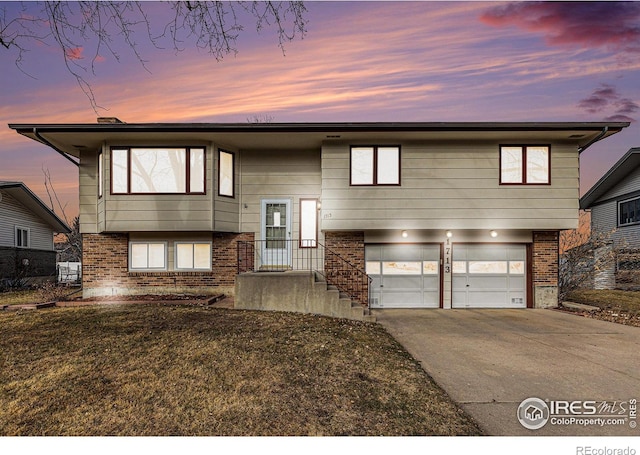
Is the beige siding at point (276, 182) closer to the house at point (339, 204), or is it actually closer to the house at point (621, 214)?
the house at point (339, 204)

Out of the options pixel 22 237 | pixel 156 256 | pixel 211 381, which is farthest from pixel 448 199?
pixel 22 237

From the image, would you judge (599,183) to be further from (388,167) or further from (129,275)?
(129,275)

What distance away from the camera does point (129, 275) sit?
35.8 feet

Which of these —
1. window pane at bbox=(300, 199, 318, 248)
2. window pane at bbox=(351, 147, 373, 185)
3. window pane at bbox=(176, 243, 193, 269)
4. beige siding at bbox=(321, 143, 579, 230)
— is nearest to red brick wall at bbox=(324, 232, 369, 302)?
beige siding at bbox=(321, 143, 579, 230)

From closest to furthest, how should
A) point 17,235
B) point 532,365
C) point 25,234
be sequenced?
point 532,365
point 17,235
point 25,234

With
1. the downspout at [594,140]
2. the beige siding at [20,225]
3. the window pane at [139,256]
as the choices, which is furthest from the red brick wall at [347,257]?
the beige siding at [20,225]

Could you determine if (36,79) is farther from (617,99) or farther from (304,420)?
(617,99)

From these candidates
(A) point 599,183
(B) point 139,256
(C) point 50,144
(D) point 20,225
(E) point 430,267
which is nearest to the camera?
(C) point 50,144

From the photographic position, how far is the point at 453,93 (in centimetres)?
1156

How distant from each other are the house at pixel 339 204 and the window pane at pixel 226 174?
0.12 feet

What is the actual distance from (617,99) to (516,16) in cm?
798

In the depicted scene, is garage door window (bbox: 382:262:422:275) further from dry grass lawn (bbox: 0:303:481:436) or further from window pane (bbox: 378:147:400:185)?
dry grass lawn (bbox: 0:303:481:436)

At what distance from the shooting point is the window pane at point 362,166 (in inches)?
407

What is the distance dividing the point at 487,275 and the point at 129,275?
11828 mm
